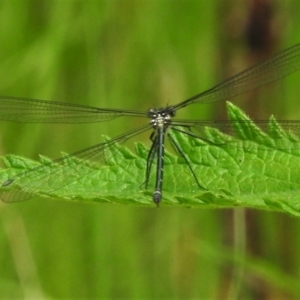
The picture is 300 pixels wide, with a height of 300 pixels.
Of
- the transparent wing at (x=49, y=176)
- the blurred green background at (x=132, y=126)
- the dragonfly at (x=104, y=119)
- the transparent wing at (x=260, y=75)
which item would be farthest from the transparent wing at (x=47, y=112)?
the blurred green background at (x=132, y=126)

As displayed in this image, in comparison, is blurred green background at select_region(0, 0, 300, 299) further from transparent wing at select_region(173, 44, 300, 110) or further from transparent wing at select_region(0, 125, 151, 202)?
transparent wing at select_region(0, 125, 151, 202)

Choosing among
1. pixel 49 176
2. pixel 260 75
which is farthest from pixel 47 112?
pixel 260 75

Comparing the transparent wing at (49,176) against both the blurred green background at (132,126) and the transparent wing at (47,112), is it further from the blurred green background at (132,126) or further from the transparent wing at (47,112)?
the blurred green background at (132,126)

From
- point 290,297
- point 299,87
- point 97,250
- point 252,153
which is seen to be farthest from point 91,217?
point 252,153

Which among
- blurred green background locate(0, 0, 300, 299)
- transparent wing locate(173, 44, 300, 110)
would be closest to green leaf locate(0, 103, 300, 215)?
transparent wing locate(173, 44, 300, 110)

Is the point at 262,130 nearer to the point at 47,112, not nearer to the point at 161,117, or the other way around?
the point at 161,117

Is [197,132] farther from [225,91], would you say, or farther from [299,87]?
[299,87]
